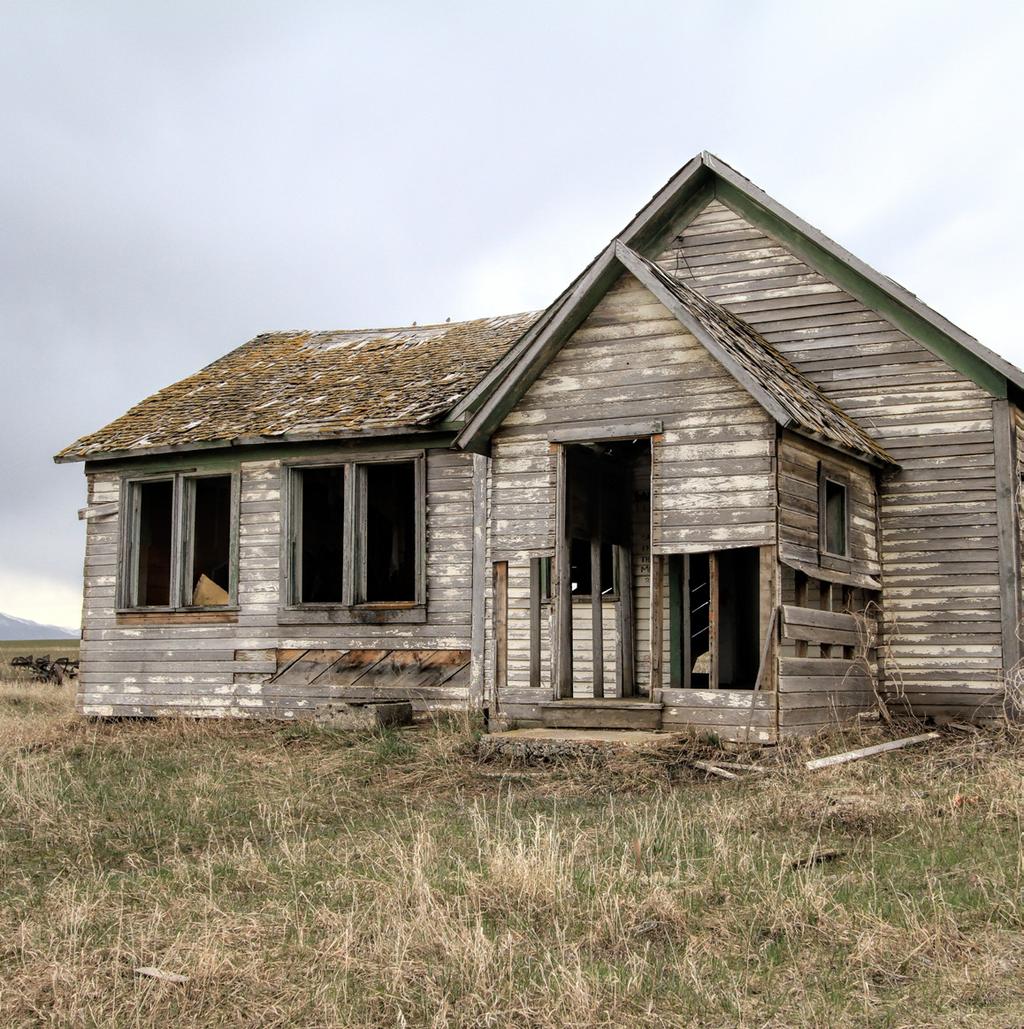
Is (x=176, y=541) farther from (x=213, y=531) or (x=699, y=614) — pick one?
(x=699, y=614)

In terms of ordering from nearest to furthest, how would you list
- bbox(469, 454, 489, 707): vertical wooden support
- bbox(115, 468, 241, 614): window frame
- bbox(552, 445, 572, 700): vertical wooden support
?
bbox(552, 445, 572, 700): vertical wooden support
bbox(469, 454, 489, 707): vertical wooden support
bbox(115, 468, 241, 614): window frame

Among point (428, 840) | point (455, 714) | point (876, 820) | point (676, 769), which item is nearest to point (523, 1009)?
point (428, 840)

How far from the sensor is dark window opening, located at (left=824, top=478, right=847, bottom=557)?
12797mm

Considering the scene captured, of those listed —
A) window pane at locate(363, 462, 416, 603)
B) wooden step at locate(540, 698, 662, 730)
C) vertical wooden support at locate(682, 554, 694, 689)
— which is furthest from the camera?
window pane at locate(363, 462, 416, 603)

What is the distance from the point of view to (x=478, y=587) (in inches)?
580

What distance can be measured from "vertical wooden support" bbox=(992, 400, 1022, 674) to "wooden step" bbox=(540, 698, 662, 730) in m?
4.19

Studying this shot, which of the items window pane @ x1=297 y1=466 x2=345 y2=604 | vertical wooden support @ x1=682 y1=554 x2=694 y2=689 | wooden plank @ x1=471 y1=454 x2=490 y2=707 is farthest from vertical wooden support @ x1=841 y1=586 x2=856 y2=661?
window pane @ x1=297 y1=466 x2=345 y2=604

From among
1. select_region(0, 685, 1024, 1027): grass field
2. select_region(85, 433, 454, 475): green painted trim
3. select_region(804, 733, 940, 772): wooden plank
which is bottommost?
select_region(0, 685, 1024, 1027): grass field

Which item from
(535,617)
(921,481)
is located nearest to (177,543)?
(535,617)

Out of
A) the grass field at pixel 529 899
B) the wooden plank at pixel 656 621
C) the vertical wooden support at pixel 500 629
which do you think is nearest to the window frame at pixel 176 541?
the vertical wooden support at pixel 500 629

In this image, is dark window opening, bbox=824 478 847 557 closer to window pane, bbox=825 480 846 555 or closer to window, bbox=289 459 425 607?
window pane, bbox=825 480 846 555

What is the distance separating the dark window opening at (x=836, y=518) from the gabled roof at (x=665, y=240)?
210 centimetres

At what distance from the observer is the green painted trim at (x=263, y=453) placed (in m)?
15.3

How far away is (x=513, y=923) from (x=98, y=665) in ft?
39.8
